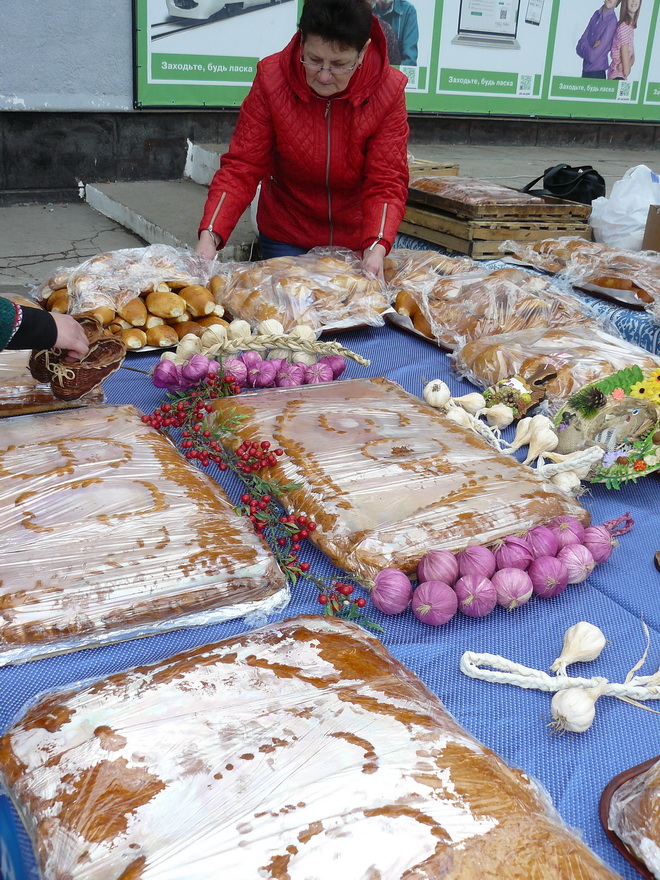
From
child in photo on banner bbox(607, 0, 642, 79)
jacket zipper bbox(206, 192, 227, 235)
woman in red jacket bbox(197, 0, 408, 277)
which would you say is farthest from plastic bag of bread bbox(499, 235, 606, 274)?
child in photo on banner bbox(607, 0, 642, 79)

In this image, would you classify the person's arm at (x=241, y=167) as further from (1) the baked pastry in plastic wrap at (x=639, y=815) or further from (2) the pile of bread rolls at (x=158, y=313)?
(1) the baked pastry in plastic wrap at (x=639, y=815)

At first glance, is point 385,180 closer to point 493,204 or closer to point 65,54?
point 493,204

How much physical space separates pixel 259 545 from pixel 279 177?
2.22m

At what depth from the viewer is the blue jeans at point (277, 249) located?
310 cm

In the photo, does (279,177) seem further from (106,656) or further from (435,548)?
(106,656)

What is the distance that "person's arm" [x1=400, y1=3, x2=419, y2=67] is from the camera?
6.22 m

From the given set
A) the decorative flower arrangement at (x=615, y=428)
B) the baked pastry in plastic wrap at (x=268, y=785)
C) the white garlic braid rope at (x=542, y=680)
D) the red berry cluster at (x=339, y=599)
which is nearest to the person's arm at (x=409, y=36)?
the decorative flower arrangement at (x=615, y=428)

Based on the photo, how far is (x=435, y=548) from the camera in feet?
3.95

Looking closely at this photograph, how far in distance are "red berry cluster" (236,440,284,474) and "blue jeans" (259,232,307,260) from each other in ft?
6.02

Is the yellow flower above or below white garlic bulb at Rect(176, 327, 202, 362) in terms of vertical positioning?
above

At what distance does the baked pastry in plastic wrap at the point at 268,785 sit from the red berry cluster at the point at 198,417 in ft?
2.08

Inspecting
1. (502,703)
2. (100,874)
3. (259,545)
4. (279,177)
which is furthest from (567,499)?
(279,177)

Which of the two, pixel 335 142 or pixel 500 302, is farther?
pixel 335 142

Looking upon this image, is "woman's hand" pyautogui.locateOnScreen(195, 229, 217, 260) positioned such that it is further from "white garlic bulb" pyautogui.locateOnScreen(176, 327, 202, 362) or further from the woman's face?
"white garlic bulb" pyautogui.locateOnScreen(176, 327, 202, 362)
